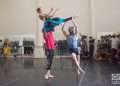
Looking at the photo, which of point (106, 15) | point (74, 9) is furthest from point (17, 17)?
point (106, 15)

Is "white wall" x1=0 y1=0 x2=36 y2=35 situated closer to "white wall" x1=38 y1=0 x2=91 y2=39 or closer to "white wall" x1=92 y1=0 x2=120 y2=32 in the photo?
"white wall" x1=38 y1=0 x2=91 y2=39

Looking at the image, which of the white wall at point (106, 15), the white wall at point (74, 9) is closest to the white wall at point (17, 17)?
the white wall at point (74, 9)

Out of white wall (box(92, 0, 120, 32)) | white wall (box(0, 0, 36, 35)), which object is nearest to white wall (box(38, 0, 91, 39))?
white wall (box(92, 0, 120, 32))

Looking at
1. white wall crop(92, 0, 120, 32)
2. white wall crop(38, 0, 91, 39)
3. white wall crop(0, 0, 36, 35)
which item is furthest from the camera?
white wall crop(0, 0, 36, 35)

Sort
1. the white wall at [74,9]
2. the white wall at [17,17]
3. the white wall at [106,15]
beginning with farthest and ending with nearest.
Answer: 1. the white wall at [17,17]
2. the white wall at [74,9]
3. the white wall at [106,15]

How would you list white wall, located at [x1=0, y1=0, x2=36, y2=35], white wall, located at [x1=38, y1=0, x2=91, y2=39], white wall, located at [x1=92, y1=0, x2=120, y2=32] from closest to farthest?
1. white wall, located at [x1=92, y1=0, x2=120, y2=32]
2. white wall, located at [x1=38, y1=0, x2=91, y2=39]
3. white wall, located at [x1=0, y1=0, x2=36, y2=35]

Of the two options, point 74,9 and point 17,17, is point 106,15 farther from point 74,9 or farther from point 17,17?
point 17,17

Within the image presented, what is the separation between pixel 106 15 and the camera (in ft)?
59.2

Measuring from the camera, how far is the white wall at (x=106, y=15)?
17.9 m

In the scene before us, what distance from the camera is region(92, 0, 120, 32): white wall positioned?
17.9 metres

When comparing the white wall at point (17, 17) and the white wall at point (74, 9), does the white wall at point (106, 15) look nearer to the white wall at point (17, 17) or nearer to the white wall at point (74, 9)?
the white wall at point (74, 9)

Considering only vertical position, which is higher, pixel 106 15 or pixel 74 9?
pixel 74 9

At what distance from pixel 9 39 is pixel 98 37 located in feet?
15.7

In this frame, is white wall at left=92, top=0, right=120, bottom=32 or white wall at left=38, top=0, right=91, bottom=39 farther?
white wall at left=38, top=0, right=91, bottom=39
